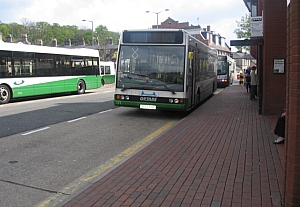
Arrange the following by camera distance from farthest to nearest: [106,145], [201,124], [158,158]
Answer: [201,124] < [106,145] < [158,158]

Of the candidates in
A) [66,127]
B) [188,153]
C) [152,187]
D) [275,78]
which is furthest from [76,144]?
[275,78]

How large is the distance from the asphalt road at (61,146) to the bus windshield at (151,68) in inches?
47.9

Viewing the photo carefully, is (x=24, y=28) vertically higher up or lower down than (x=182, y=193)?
higher up

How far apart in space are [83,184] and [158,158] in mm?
1639

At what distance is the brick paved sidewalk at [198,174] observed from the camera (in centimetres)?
446

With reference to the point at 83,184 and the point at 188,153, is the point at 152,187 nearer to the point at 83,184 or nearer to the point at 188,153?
the point at 83,184

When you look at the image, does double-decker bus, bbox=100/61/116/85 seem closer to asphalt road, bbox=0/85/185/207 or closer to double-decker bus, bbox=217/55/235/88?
double-decker bus, bbox=217/55/235/88

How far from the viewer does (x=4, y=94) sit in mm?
17078

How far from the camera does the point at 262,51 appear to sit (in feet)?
40.7

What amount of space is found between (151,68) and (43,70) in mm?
10048

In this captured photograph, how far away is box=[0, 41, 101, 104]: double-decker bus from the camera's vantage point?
56.7 ft

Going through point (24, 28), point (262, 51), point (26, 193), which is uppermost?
point (24, 28)

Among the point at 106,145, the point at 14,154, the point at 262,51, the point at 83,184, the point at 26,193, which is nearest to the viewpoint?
the point at 26,193

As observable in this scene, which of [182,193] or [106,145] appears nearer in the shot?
[182,193]
